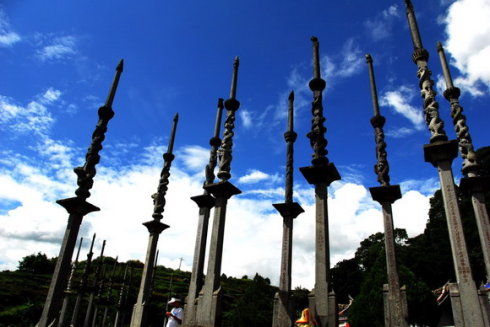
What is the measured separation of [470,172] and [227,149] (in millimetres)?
8761

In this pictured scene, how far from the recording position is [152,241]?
13.9m

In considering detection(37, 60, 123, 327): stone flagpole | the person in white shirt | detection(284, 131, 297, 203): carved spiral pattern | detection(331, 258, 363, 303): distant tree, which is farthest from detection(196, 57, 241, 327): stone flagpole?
detection(331, 258, 363, 303): distant tree

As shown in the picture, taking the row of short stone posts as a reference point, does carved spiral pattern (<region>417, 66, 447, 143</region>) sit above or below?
above

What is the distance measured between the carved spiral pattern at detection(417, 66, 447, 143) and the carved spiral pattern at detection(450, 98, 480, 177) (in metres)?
2.42

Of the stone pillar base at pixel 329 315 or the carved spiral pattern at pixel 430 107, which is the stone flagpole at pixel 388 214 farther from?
the stone pillar base at pixel 329 315

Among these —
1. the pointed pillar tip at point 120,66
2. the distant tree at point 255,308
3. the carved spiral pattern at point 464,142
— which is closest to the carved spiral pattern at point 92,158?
the pointed pillar tip at point 120,66

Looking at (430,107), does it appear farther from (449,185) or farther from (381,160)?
(449,185)

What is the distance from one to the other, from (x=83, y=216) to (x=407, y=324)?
10.2 m

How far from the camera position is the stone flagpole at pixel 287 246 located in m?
10.3

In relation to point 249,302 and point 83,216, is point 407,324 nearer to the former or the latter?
point 83,216

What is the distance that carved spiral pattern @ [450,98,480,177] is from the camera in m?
12.0

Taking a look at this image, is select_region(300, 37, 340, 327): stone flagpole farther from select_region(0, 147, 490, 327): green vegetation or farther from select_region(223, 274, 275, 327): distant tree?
select_region(223, 274, 275, 327): distant tree

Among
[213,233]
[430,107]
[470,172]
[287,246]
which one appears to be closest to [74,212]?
[213,233]

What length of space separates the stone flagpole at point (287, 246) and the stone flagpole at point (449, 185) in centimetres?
450
